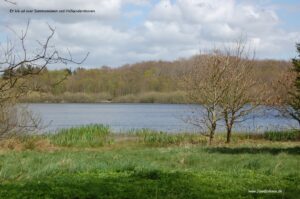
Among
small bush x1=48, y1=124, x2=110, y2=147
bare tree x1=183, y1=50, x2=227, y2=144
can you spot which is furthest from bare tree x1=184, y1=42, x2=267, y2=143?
small bush x1=48, y1=124, x2=110, y2=147

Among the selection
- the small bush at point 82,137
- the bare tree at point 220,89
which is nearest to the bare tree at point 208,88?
the bare tree at point 220,89

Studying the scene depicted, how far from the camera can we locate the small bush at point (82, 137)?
24.4m

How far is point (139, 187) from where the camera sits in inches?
273

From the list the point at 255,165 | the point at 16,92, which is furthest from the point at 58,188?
the point at 255,165

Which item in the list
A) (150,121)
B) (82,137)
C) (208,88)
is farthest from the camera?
(150,121)

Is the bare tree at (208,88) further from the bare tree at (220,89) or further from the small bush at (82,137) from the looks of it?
the small bush at (82,137)

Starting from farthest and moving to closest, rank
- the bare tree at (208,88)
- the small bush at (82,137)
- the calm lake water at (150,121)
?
the calm lake water at (150,121) → the small bush at (82,137) → the bare tree at (208,88)

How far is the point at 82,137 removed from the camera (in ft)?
82.9

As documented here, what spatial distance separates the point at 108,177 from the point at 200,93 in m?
17.2

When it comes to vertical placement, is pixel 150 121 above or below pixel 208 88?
below

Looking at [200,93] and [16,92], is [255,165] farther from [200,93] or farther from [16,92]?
[200,93]

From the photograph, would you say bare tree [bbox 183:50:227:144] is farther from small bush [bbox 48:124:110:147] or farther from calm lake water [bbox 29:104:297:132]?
small bush [bbox 48:124:110:147]

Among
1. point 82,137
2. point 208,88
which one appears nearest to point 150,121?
point 82,137

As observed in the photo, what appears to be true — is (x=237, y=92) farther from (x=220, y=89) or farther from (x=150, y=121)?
(x=150, y=121)
